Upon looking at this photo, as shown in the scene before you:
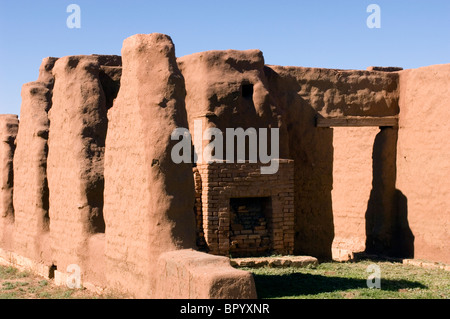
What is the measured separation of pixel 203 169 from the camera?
11.3 metres

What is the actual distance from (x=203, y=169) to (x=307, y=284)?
297 cm

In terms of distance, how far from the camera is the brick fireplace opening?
11.2m

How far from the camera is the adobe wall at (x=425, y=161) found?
40.9ft

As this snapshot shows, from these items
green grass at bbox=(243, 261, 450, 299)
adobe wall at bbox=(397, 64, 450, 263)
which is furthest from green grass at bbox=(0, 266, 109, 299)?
adobe wall at bbox=(397, 64, 450, 263)

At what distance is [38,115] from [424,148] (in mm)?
7815

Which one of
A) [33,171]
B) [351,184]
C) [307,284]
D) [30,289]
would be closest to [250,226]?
[307,284]

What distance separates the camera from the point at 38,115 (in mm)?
12766

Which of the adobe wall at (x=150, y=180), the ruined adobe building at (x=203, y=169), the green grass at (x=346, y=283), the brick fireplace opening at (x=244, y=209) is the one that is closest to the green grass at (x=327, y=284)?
the green grass at (x=346, y=283)

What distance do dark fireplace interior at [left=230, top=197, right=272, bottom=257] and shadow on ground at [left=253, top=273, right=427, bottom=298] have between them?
134cm

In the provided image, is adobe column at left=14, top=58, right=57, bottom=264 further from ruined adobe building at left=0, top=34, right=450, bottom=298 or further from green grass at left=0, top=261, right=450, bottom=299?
green grass at left=0, top=261, right=450, bottom=299

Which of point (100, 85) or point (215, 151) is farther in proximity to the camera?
point (215, 151)

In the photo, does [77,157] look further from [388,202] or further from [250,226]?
[388,202]

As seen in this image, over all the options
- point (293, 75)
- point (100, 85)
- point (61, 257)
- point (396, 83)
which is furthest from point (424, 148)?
point (61, 257)

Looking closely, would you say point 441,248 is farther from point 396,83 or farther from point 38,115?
point 38,115
